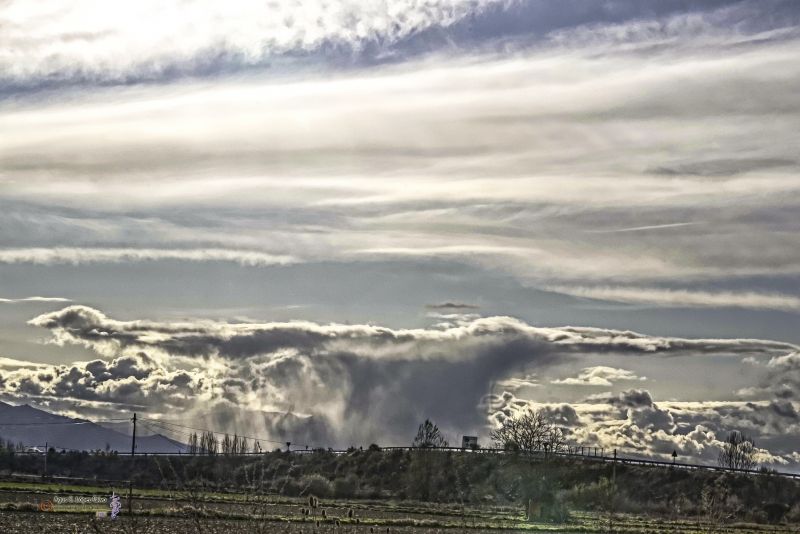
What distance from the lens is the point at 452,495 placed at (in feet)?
638

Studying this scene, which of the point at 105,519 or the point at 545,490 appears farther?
the point at 545,490

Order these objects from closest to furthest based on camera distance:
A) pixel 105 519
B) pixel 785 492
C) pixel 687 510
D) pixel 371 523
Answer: pixel 105 519 < pixel 371 523 < pixel 687 510 < pixel 785 492

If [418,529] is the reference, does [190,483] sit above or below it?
above

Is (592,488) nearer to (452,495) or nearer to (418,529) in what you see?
(452,495)

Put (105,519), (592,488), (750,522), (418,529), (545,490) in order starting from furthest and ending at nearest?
(592,488), (750,522), (545,490), (418,529), (105,519)

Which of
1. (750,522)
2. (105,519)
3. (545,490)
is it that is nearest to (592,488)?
(750,522)

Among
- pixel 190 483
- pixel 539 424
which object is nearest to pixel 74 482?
pixel 539 424

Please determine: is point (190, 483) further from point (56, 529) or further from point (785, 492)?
point (785, 492)

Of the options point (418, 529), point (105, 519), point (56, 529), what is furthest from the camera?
point (418, 529)

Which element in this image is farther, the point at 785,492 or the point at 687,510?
the point at 785,492

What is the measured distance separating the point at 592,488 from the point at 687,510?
57.5ft

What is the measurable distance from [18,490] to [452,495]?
78.8 m

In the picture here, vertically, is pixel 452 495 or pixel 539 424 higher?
pixel 539 424

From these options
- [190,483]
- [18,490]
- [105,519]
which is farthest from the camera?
[18,490]
